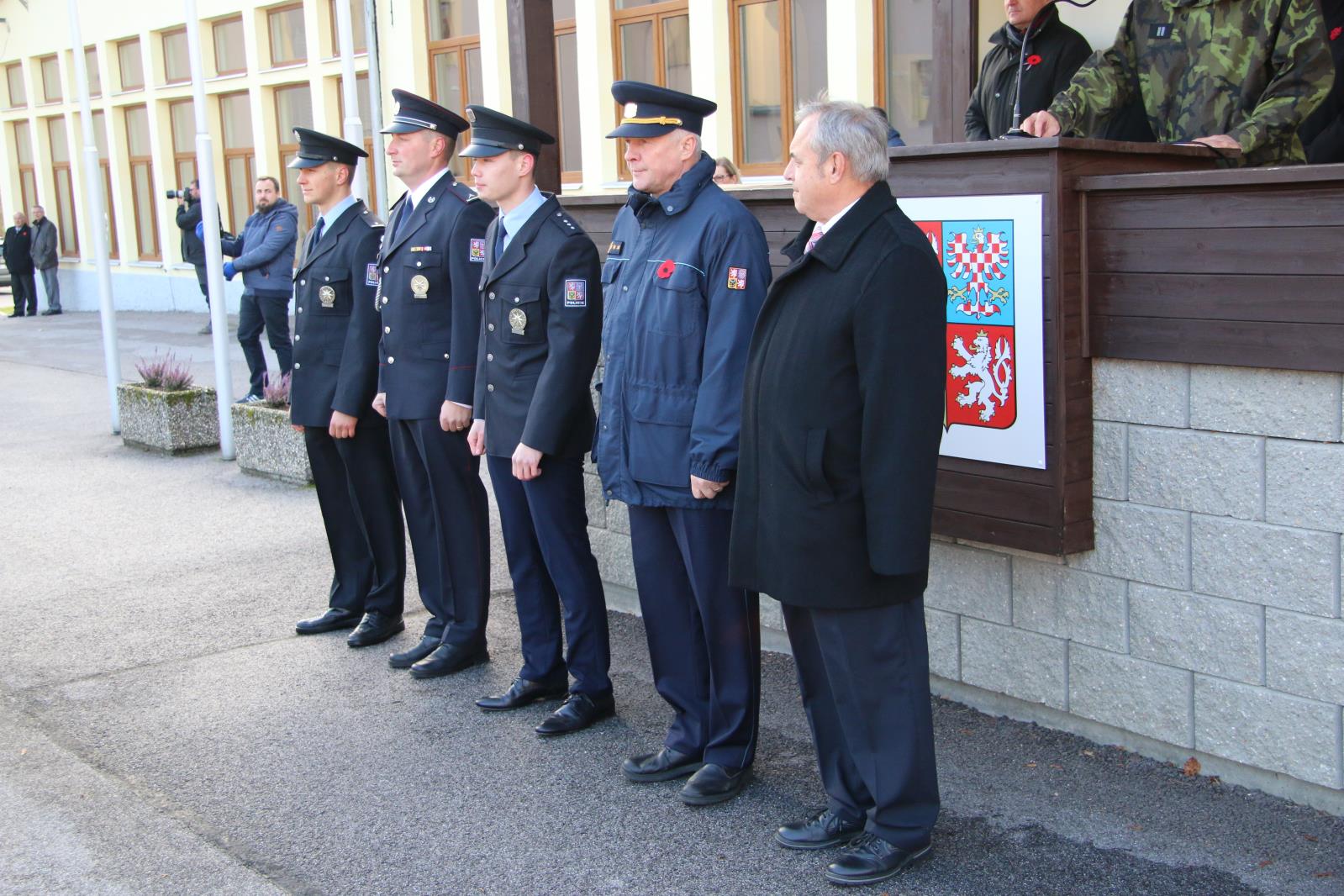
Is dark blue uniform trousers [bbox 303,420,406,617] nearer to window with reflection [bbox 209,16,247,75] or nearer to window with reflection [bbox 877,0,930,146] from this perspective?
window with reflection [bbox 877,0,930,146]

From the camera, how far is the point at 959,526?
4406 mm

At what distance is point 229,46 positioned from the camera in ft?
71.5

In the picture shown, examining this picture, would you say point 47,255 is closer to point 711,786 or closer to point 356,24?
point 356,24

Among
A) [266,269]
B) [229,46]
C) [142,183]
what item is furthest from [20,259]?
[266,269]

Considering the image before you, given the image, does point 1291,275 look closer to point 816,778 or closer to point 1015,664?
point 1015,664

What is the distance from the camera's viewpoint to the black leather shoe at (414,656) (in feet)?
17.7

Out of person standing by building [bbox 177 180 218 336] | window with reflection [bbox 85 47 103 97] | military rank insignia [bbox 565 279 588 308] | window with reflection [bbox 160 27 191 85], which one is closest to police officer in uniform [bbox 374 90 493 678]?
military rank insignia [bbox 565 279 588 308]

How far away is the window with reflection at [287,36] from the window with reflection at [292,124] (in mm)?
395

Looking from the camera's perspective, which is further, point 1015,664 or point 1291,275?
point 1015,664

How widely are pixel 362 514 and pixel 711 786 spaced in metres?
2.27

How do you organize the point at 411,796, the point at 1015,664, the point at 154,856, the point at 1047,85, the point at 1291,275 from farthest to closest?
1. the point at 1047,85
2. the point at 1015,664
3. the point at 411,796
4. the point at 154,856
5. the point at 1291,275

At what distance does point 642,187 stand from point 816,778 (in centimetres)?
175

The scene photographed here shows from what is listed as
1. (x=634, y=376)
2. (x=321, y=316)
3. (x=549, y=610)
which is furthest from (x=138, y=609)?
(x=634, y=376)

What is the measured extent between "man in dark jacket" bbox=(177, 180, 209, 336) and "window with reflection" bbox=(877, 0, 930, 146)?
715 cm
